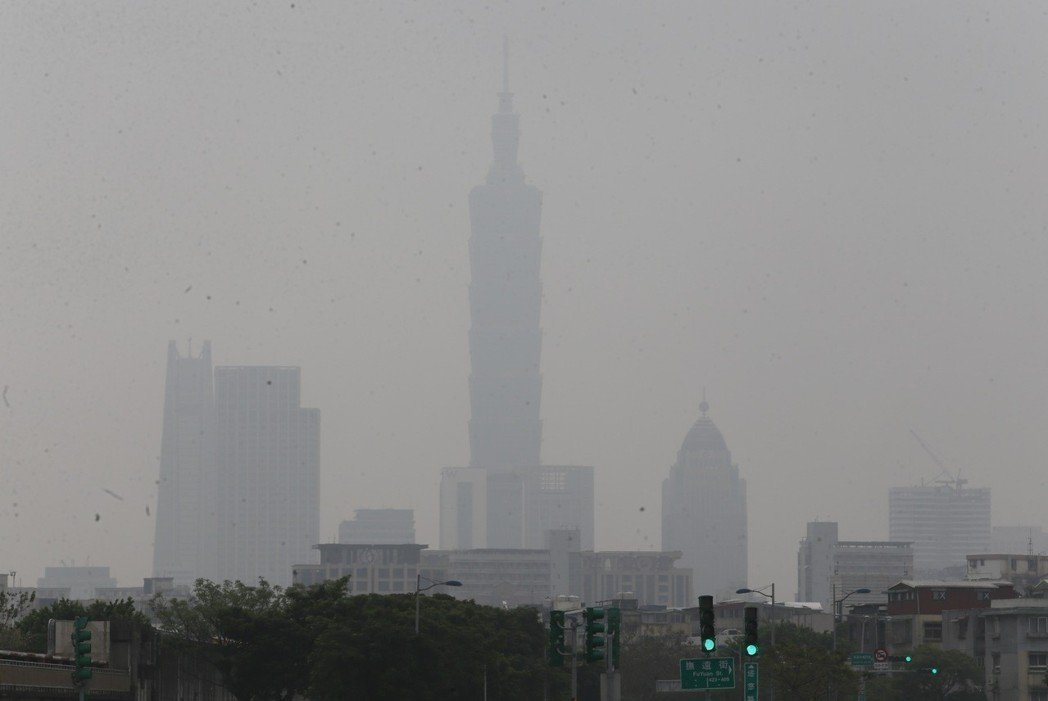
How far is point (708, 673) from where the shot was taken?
61188mm

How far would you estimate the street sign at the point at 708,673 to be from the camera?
6125cm

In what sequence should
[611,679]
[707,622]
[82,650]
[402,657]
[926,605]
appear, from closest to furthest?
[707,622], [82,650], [611,679], [402,657], [926,605]

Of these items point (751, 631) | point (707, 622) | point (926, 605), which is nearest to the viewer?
point (707, 622)

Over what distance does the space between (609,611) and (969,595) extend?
106257mm

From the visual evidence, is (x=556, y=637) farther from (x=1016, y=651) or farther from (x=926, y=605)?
(x=926, y=605)

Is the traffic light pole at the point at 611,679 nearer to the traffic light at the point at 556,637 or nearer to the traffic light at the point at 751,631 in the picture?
the traffic light at the point at 556,637

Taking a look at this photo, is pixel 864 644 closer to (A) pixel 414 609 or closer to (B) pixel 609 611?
(A) pixel 414 609

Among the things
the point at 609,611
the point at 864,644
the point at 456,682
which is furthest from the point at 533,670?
the point at 609,611

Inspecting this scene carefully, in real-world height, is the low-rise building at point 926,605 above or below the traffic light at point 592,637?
above

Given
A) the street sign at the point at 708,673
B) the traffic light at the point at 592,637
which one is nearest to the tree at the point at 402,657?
the street sign at the point at 708,673

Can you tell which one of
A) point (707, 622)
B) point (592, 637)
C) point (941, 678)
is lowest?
point (941, 678)

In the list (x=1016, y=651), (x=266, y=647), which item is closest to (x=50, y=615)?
(x=266, y=647)

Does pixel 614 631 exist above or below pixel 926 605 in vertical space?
below

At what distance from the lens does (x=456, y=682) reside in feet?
288
